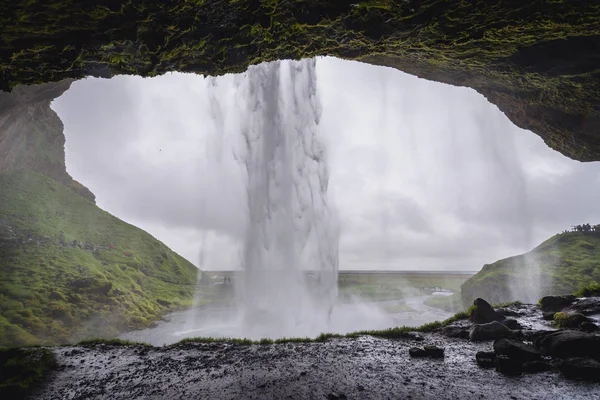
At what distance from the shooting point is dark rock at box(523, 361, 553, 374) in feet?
22.7

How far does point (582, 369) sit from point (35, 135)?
353ft

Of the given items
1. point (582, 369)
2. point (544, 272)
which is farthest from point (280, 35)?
point (544, 272)

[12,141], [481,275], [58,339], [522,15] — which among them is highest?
[12,141]

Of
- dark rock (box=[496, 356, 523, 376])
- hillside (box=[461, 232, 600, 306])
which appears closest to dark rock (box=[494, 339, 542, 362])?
dark rock (box=[496, 356, 523, 376])

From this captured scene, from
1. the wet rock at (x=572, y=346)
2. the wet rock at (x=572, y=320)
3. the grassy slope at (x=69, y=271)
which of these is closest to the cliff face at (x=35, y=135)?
the grassy slope at (x=69, y=271)

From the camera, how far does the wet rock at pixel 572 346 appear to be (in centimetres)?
736

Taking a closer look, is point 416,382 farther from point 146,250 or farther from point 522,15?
point 146,250

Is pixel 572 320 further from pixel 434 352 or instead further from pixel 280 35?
pixel 280 35

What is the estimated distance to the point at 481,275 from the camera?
52.2 m

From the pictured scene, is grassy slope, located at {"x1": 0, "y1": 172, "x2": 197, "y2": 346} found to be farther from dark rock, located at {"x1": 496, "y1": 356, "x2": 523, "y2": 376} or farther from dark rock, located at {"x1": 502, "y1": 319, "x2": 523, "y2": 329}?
dark rock, located at {"x1": 502, "y1": 319, "x2": 523, "y2": 329}

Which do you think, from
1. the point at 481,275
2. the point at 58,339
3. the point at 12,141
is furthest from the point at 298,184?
the point at 12,141

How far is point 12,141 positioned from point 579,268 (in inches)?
4571

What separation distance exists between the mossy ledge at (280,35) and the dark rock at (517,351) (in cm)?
1043

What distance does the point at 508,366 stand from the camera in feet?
22.8
